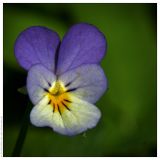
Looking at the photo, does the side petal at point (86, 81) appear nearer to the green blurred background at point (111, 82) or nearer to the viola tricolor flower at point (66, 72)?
the viola tricolor flower at point (66, 72)

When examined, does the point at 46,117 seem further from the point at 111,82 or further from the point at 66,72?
the point at 111,82

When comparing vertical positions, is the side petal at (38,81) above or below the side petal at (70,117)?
above

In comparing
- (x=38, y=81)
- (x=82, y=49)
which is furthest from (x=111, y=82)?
(x=38, y=81)

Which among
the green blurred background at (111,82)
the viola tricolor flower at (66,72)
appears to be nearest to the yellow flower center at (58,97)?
the viola tricolor flower at (66,72)

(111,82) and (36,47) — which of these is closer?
(36,47)

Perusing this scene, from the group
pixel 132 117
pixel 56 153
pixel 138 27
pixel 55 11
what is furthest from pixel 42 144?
pixel 138 27

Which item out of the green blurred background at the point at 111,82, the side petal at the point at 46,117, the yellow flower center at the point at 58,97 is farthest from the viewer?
the green blurred background at the point at 111,82
